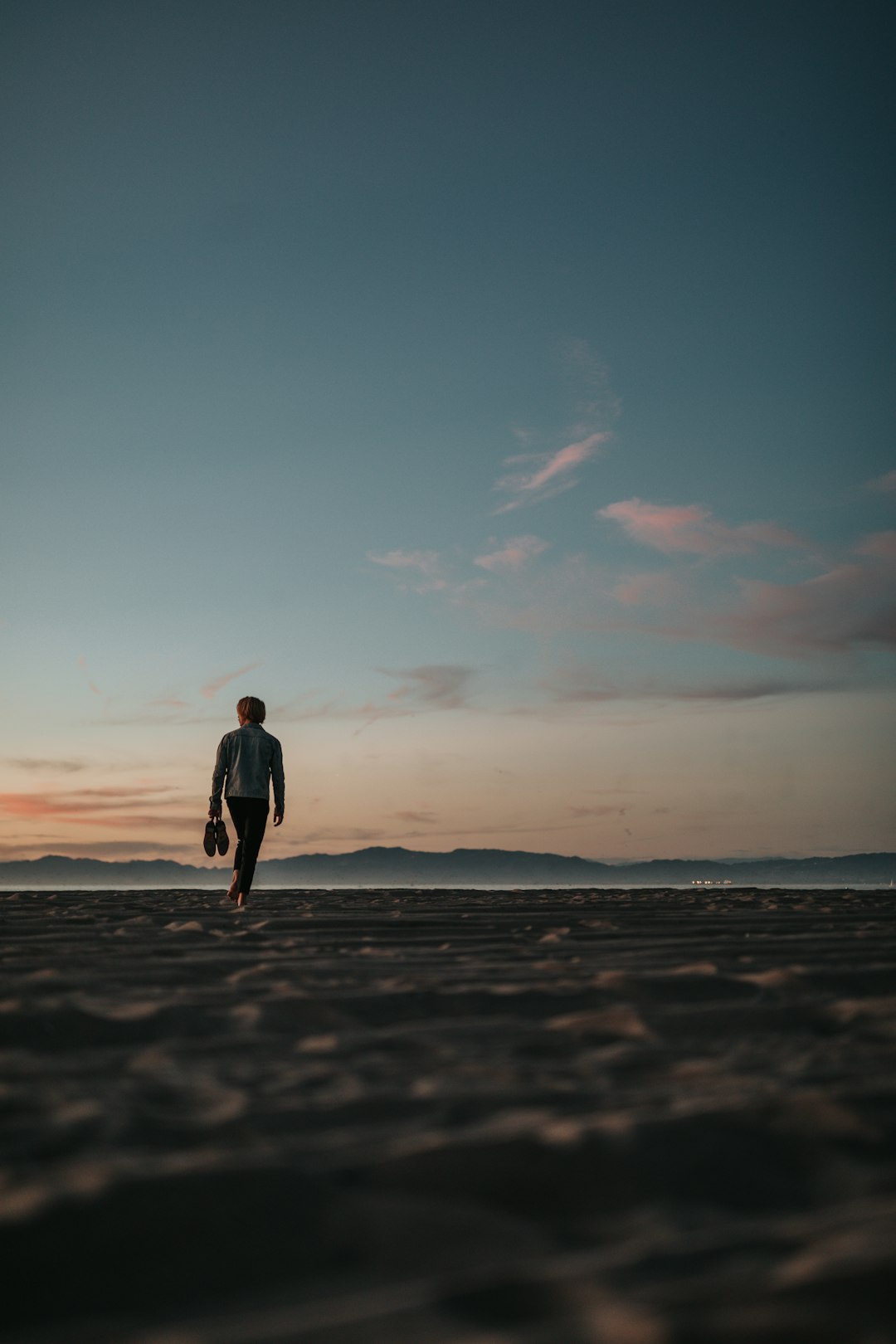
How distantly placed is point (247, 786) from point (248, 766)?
194 millimetres

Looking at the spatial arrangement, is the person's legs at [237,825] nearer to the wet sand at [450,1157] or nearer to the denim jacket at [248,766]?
the denim jacket at [248,766]

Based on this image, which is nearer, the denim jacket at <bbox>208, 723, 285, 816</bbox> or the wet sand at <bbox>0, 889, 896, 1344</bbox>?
the wet sand at <bbox>0, 889, 896, 1344</bbox>

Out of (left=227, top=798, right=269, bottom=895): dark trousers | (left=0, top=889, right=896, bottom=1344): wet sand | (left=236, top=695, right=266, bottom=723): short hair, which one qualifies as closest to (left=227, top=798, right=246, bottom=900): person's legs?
(left=227, top=798, right=269, bottom=895): dark trousers

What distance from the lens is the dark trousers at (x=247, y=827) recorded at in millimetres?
9008

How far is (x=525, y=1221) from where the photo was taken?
4.54 feet

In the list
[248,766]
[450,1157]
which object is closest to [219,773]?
[248,766]

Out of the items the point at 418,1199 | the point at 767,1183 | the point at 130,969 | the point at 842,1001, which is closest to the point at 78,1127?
the point at 418,1199

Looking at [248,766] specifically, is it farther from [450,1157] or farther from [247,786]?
[450,1157]

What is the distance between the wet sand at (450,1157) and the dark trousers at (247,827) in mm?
5363

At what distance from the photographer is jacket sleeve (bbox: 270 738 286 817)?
→ 30.2 feet

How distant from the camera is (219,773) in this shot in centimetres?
913

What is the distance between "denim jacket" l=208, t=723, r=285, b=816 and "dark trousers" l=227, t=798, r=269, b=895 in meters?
0.07

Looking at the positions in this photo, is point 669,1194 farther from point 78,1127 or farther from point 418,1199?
point 78,1127

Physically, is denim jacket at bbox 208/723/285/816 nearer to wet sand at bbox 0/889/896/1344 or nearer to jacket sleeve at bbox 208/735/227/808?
jacket sleeve at bbox 208/735/227/808
